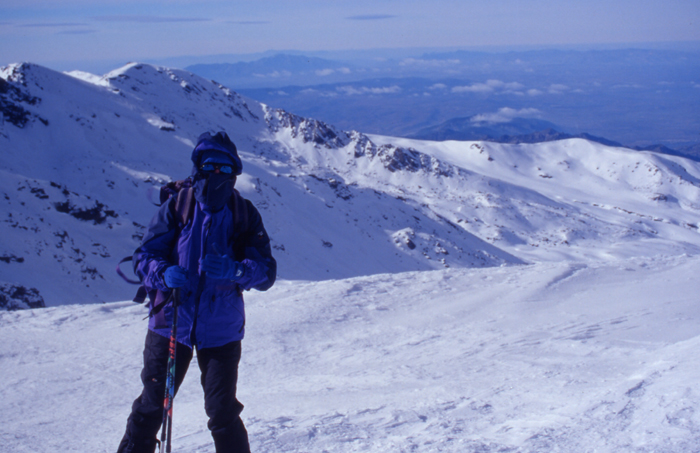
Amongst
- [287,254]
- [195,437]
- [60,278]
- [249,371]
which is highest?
[195,437]

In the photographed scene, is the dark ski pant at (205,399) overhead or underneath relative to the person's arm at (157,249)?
underneath

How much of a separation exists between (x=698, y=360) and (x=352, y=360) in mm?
4285

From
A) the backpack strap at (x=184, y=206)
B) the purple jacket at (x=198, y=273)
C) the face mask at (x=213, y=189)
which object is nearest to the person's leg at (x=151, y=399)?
the purple jacket at (x=198, y=273)

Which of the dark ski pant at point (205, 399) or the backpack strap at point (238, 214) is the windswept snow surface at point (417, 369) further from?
the backpack strap at point (238, 214)

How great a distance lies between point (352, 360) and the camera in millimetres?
6945

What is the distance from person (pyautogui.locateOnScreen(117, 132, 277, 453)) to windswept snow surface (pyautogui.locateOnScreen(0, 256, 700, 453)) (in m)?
0.87

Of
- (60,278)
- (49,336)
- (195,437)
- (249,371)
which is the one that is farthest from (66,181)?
(195,437)

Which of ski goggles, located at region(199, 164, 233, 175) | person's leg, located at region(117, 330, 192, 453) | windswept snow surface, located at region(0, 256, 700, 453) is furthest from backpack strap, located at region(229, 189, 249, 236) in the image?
windswept snow surface, located at region(0, 256, 700, 453)

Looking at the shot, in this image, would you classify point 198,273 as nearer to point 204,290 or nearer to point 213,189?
point 204,290

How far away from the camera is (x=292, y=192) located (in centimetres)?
3872

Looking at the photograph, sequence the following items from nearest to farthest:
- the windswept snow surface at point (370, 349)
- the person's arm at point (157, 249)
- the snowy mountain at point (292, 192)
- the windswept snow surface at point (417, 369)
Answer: the person's arm at point (157, 249), the windswept snow surface at point (417, 369), the windswept snow surface at point (370, 349), the snowy mountain at point (292, 192)

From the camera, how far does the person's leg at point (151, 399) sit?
3350mm

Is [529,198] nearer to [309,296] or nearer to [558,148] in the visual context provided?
[558,148]

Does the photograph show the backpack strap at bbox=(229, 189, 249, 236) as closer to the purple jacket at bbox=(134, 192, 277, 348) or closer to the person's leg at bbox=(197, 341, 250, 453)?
the purple jacket at bbox=(134, 192, 277, 348)
